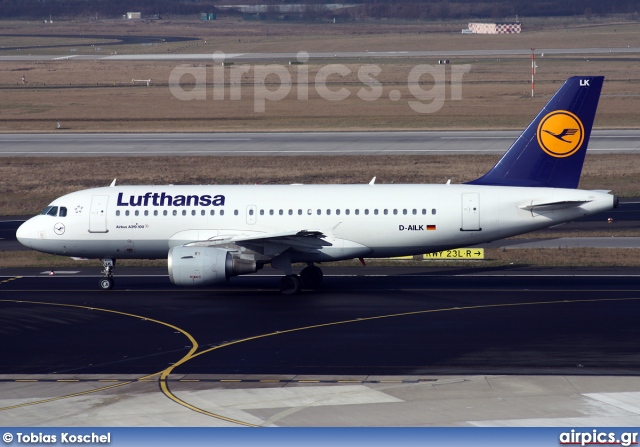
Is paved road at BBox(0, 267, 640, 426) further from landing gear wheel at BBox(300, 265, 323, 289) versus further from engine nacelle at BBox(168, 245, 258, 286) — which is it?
engine nacelle at BBox(168, 245, 258, 286)

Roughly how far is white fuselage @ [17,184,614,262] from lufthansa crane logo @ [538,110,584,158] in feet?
6.44

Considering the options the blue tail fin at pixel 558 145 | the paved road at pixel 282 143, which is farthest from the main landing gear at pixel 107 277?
the paved road at pixel 282 143

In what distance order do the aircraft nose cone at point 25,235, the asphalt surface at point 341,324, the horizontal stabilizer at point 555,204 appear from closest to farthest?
the asphalt surface at point 341,324, the horizontal stabilizer at point 555,204, the aircraft nose cone at point 25,235

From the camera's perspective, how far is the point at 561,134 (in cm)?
3825

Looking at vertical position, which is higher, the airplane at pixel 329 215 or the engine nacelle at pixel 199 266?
the airplane at pixel 329 215

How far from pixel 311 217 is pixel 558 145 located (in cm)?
1035

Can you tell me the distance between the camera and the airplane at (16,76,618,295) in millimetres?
36938

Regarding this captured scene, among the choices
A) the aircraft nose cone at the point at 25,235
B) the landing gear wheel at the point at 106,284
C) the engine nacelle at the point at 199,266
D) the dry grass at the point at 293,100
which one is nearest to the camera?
the engine nacelle at the point at 199,266

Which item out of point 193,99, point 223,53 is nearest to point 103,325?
point 193,99

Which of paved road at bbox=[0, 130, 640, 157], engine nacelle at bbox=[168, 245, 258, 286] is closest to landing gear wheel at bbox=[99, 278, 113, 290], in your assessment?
engine nacelle at bbox=[168, 245, 258, 286]

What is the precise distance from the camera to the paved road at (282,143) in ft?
240

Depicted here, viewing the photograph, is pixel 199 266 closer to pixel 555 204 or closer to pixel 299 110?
pixel 555 204

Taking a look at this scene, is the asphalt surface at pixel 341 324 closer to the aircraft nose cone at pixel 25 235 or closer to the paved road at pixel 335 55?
the aircraft nose cone at pixel 25 235

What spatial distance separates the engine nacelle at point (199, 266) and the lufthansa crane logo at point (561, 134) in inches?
532
